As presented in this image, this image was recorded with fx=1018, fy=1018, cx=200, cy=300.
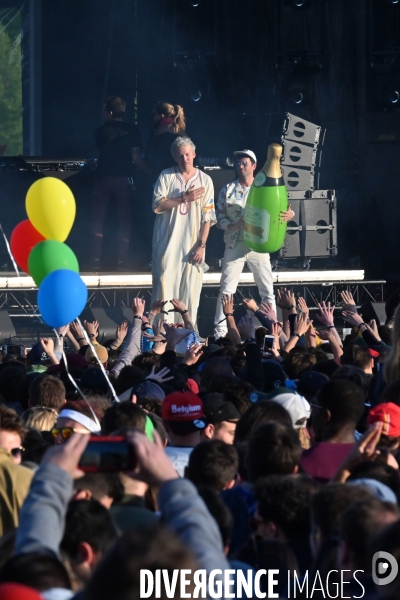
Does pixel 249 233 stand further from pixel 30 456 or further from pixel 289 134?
pixel 30 456

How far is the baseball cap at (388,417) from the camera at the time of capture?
3.04m

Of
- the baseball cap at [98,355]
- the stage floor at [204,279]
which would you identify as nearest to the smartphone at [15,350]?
the baseball cap at [98,355]

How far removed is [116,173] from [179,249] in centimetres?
164

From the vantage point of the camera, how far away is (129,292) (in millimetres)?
10578

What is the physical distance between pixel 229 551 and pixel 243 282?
807cm

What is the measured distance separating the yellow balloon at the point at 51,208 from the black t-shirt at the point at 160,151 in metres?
5.44

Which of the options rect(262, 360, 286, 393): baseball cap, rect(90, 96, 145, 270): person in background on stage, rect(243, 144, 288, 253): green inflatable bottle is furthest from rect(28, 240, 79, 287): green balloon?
rect(90, 96, 145, 270): person in background on stage

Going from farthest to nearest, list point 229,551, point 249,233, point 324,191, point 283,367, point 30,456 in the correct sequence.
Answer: point 324,191
point 249,233
point 283,367
point 30,456
point 229,551

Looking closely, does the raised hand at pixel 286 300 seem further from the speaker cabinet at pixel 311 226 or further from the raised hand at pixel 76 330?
the speaker cabinet at pixel 311 226

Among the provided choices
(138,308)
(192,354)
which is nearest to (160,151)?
(138,308)

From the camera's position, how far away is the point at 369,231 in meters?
12.2

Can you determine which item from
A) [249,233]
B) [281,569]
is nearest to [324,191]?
[249,233]

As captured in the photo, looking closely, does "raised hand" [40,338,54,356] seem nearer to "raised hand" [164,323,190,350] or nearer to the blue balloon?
"raised hand" [164,323,190,350]

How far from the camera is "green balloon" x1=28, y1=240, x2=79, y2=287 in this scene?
14.7 ft
